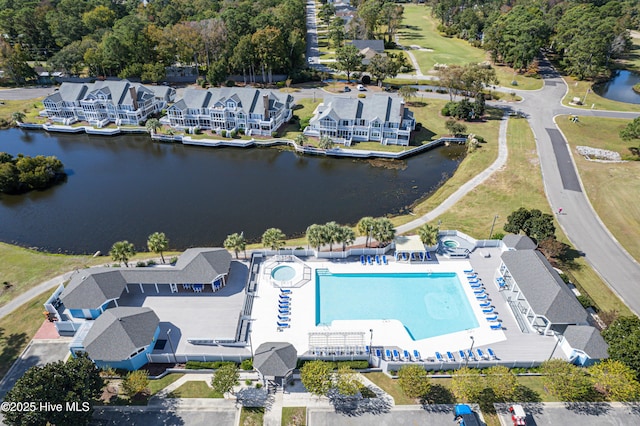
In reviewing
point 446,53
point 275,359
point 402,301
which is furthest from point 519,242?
point 446,53

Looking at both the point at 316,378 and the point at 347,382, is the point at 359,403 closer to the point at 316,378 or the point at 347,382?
the point at 347,382

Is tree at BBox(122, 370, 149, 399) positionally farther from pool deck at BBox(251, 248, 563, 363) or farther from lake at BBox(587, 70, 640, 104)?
lake at BBox(587, 70, 640, 104)

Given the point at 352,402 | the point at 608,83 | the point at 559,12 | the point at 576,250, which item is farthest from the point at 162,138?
the point at 559,12

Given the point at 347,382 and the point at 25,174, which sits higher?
the point at 347,382

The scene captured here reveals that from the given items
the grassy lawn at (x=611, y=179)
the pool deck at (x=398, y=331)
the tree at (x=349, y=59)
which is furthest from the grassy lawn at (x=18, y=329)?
the tree at (x=349, y=59)

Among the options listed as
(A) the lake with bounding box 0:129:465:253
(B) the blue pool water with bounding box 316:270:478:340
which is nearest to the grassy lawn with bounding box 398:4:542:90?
(A) the lake with bounding box 0:129:465:253

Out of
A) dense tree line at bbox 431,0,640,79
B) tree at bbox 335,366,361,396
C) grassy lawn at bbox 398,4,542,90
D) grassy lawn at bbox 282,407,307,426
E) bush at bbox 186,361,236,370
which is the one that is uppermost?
dense tree line at bbox 431,0,640,79
